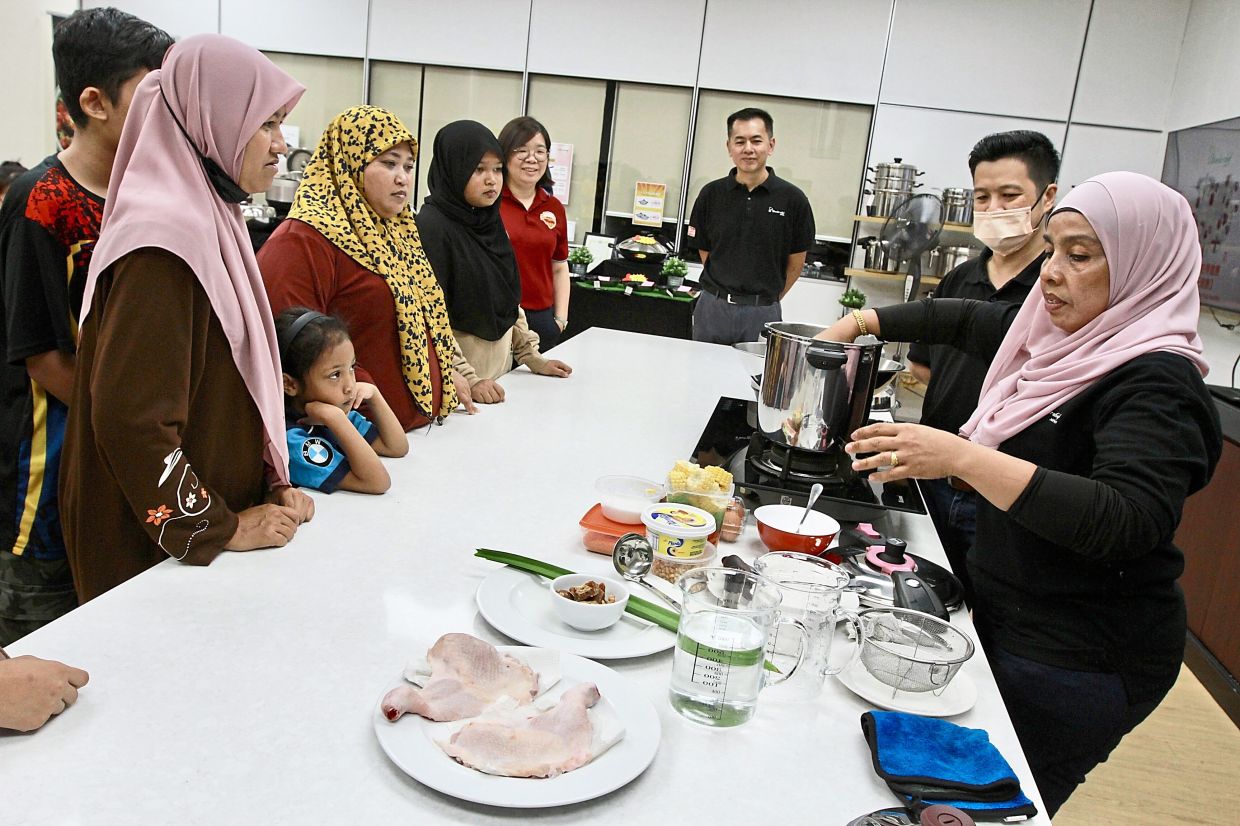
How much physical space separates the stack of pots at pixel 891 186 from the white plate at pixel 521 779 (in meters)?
5.07

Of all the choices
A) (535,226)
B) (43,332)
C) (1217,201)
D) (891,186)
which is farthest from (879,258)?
(43,332)

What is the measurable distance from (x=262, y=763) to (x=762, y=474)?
3.42 ft

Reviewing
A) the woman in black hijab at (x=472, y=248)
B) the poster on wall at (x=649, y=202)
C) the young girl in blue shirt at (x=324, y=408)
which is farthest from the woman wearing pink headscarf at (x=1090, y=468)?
the poster on wall at (x=649, y=202)

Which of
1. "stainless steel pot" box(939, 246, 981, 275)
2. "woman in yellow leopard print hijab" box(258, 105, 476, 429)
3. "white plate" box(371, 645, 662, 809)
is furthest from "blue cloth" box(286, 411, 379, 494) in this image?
"stainless steel pot" box(939, 246, 981, 275)

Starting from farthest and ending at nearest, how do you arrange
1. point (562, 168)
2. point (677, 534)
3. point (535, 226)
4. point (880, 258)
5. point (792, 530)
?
point (562, 168)
point (880, 258)
point (535, 226)
point (792, 530)
point (677, 534)

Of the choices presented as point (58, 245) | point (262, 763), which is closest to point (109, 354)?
point (58, 245)

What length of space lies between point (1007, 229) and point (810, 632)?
1.59m

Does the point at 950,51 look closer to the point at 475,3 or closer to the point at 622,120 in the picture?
the point at 622,120

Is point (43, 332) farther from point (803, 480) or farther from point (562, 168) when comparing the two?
point (562, 168)

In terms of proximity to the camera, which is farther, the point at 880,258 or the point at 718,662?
the point at 880,258

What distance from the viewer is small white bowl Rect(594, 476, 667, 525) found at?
1467 mm

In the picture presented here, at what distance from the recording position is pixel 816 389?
5.21 ft

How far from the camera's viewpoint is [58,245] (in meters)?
1.46

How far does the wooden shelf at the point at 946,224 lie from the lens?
536 cm
